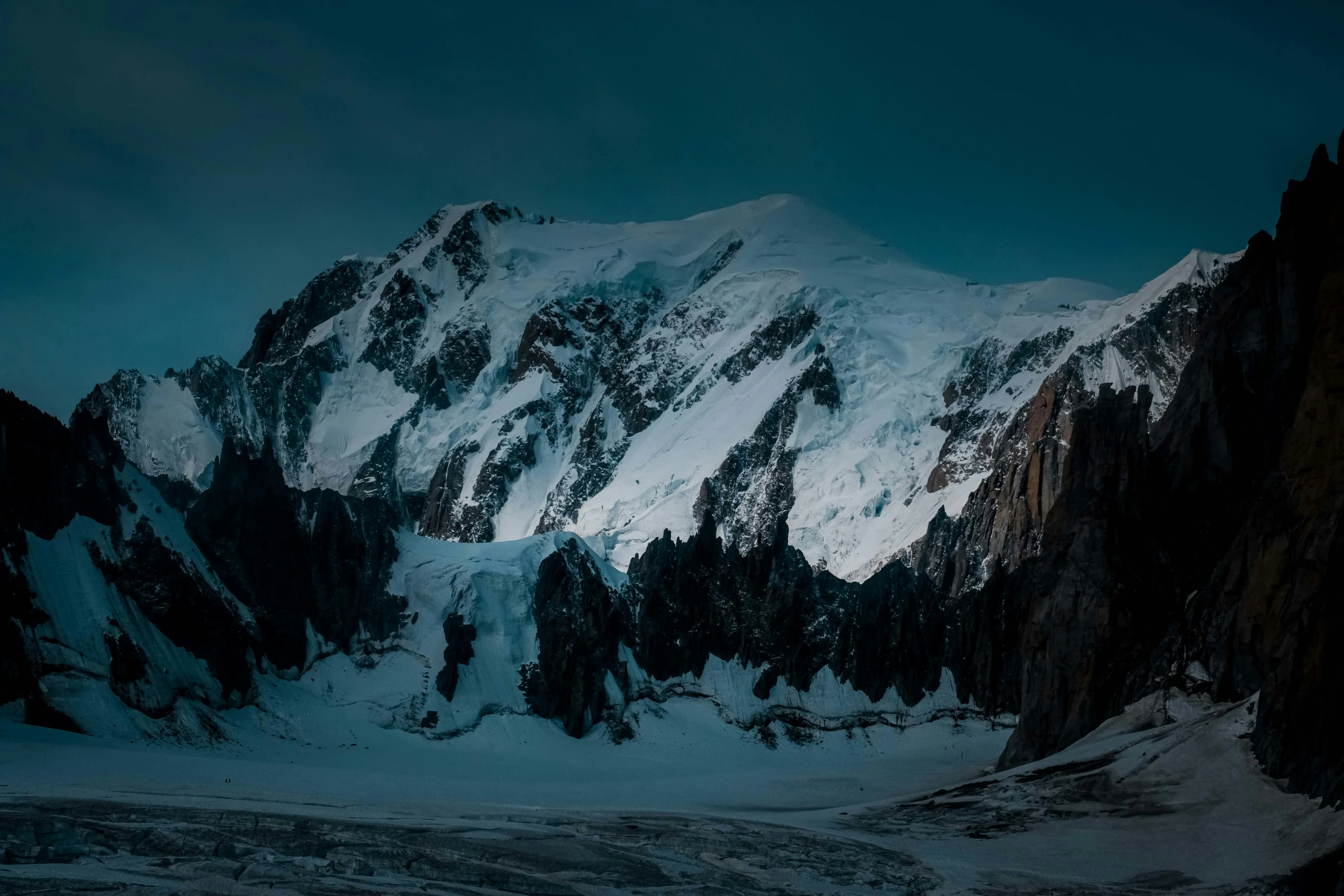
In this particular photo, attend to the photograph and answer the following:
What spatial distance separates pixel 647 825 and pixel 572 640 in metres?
56.6

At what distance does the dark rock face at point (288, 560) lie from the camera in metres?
113

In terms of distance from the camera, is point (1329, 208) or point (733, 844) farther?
point (1329, 208)

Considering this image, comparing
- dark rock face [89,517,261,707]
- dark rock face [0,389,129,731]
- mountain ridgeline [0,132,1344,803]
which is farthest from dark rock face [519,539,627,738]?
dark rock face [0,389,129,731]

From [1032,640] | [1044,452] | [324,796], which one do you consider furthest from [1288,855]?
[1044,452]

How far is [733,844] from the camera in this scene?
61.0 meters

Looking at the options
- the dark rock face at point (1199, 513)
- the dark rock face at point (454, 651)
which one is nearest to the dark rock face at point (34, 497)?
the dark rock face at point (454, 651)

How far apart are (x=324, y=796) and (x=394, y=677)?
44731 millimetres

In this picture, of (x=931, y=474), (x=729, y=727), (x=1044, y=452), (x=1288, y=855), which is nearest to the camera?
(x=1288, y=855)

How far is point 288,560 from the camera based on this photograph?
385 ft

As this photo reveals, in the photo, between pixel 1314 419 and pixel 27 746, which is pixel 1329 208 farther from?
pixel 27 746

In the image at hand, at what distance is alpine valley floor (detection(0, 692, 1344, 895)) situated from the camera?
4831 cm

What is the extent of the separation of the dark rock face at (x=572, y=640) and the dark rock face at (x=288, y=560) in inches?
526

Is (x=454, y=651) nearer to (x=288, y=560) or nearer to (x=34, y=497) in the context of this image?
(x=288, y=560)

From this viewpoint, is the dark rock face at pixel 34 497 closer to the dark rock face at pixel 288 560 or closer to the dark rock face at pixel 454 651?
the dark rock face at pixel 288 560
